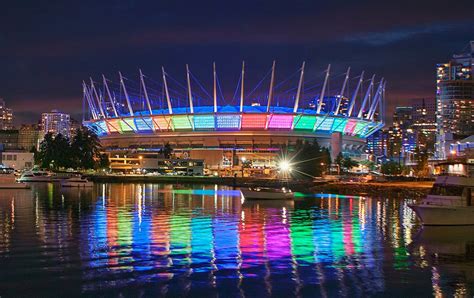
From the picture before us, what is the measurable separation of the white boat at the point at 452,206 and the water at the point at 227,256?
125 cm

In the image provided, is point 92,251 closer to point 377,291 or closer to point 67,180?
point 377,291

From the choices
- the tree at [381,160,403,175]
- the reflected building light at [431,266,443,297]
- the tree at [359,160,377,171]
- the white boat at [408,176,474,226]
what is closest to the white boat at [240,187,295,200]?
the white boat at [408,176,474,226]

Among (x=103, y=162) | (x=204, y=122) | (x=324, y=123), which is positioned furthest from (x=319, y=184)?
(x=103, y=162)

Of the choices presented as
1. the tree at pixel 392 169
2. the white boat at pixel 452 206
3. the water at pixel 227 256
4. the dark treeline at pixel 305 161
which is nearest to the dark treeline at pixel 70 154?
the dark treeline at pixel 305 161

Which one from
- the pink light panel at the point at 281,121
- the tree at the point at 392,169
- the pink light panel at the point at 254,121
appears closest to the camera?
the tree at the point at 392,169

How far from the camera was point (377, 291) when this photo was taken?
18.2m

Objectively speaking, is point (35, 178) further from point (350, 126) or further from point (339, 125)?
point (350, 126)

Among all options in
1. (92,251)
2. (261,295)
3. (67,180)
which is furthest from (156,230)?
(67,180)

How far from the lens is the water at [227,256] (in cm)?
1839

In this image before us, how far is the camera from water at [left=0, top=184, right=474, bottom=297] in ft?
60.3

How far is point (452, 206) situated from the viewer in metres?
35.2

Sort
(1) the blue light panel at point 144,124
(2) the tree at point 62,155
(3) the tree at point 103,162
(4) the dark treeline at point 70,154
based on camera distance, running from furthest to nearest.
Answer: (1) the blue light panel at point 144,124 → (3) the tree at point 103,162 → (4) the dark treeline at point 70,154 → (2) the tree at point 62,155

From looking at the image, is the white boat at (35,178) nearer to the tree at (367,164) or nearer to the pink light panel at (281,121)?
the pink light panel at (281,121)

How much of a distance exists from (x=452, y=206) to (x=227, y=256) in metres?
17.6
